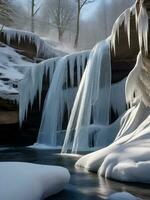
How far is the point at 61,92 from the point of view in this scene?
17.8 meters

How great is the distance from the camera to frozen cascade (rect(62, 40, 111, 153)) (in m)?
14.7

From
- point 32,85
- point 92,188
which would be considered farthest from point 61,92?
point 92,188

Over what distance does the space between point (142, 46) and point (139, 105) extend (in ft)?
10.4

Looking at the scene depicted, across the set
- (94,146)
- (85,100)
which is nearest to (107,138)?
(94,146)

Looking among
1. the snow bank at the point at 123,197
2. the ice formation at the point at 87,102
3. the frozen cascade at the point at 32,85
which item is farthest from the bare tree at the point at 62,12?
the snow bank at the point at 123,197

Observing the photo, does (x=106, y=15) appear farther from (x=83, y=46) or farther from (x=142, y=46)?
(x=142, y=46)

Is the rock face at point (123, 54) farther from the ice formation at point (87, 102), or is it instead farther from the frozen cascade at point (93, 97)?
the frozen cascade at point (93, 97)

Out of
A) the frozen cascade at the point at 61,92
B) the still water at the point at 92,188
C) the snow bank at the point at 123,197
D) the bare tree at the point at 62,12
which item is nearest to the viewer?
the snow bank at the point at 123,197

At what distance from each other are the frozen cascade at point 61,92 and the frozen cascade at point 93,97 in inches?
55.2

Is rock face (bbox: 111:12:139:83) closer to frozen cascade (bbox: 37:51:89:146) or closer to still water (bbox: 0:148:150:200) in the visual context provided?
frozen cascade (bbox: 37:51:89:146)

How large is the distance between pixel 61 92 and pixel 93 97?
2793 millimetres

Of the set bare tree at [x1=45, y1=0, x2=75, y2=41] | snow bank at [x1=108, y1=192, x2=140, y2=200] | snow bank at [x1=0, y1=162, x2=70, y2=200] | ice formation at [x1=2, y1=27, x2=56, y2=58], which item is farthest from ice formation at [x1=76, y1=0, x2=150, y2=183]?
bare tree at [x1=45, y1=0, x2=75, y2=41]

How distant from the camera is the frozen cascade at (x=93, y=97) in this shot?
14.7 metres

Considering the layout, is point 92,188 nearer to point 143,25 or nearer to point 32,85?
point 143,25
